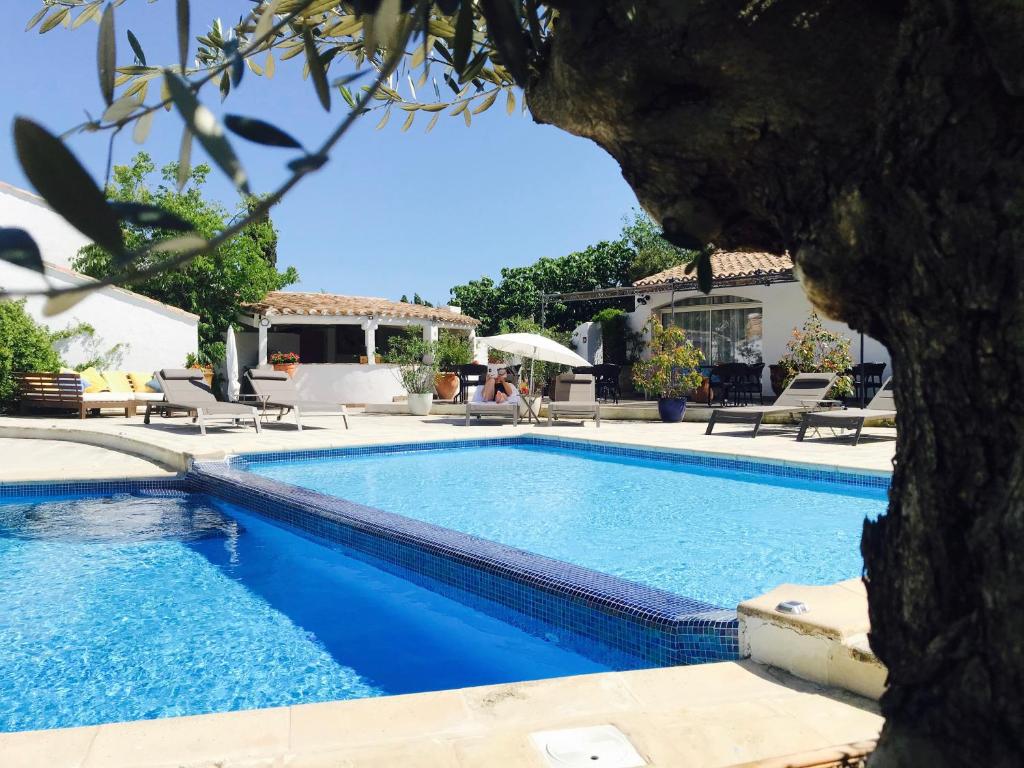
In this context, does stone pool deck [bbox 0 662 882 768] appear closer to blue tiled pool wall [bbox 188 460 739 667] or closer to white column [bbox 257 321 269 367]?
blue tiled pool wall [bbox 188 460 739 667]

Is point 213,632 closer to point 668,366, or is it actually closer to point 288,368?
point 668,366

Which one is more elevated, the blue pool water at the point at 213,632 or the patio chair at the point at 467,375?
the patio chair at the point at 467,375

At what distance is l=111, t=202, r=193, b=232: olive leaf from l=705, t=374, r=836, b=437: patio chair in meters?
12.3

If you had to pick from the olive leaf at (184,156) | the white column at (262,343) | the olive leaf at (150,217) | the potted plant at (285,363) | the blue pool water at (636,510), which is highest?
the white column at (262,343)

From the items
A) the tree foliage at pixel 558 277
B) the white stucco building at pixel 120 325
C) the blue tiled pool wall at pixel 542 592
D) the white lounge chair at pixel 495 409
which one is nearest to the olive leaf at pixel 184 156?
the blue tiled pool wall at pixel 542 592

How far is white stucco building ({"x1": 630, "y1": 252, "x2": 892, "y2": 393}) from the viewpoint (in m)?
16.8

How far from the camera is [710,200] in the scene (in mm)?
1250

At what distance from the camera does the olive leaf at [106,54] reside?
774 millimetres

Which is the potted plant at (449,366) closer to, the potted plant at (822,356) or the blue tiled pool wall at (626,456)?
the blue tiled pool wall at (626,456)

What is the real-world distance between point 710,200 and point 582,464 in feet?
32.2

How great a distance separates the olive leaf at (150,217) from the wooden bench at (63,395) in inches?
647

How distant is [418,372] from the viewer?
60.8ft

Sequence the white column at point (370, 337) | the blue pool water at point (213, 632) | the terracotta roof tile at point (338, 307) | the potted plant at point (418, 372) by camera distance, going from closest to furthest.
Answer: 1. the blue pool water at point (213, 632)
2. the potted plant at point (418, 372)
3. the terracotta roof tile at point (338, 307)
4. the white column at point (370, 337)

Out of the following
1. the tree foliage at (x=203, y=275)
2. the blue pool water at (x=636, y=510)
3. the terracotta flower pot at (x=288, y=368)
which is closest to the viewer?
the blue pool water at (x=636, y=510)
